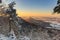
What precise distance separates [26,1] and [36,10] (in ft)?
0.46

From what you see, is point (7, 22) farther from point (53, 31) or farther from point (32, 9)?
point (53, 31)

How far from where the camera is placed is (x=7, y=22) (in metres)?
2.14

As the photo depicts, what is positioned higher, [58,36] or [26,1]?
[26,1]

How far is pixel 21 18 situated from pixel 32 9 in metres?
0.15

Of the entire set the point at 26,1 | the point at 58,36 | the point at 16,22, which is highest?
the point at 26,1

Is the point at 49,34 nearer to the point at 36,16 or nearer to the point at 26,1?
the point at 36,16

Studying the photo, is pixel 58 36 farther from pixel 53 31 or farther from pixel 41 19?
pixel 41 19

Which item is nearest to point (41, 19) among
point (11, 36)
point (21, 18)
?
point (21, 18)

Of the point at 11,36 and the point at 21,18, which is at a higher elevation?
the point at 21,18

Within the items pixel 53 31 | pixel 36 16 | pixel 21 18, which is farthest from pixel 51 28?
pixel 21 18

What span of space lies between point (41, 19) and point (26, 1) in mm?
243

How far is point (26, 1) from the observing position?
2096mm

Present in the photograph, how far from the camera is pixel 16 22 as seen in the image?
212 centimetres

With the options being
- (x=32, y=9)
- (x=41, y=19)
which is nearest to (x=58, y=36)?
(x=41, y=19)
